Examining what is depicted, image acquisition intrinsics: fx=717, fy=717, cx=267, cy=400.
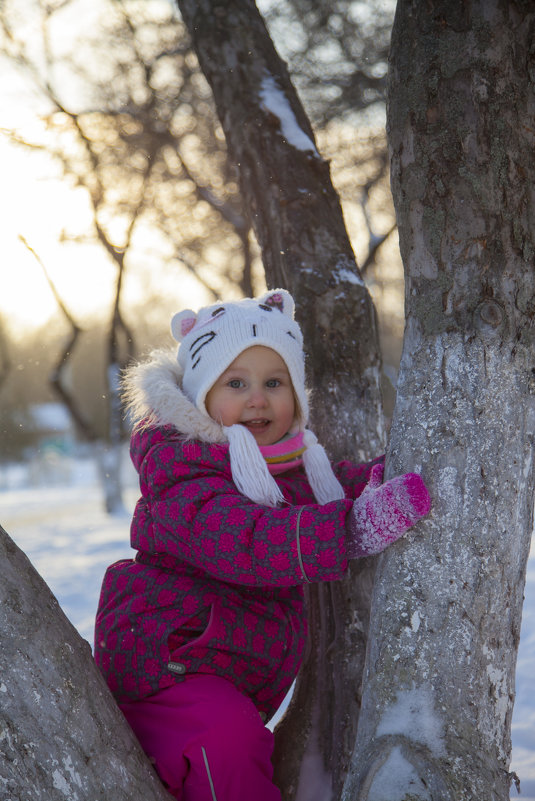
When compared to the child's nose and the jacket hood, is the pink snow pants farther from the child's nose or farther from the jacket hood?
the child's nose

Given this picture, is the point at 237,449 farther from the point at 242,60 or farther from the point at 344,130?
the point at 344,130

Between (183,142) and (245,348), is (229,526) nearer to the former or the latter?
(245,348)

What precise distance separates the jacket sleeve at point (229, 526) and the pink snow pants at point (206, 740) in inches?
13.9

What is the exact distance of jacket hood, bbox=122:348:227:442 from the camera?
2.15 metres

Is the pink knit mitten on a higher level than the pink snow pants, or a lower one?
higher

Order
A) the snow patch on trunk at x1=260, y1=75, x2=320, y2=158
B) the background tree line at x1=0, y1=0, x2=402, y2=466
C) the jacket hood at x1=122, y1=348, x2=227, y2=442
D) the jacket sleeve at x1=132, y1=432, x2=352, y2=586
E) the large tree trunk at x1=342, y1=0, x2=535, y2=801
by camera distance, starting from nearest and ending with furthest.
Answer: the large tree trunk at x1=342, y1=0, x2=535, y2=801 < the jacket sleeve at x1=132, y1=432, x2=352, y2=586 < the jacket hood at x1=122, y1=348, x2=227, y2=442 < the snow patch on trunk at x1=260, y1=75, x2=320, y2=158 < the background tree line at x1=0, y1=0, x2=402, y2=466

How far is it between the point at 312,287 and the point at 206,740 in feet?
5.01

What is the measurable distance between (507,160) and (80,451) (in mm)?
26580

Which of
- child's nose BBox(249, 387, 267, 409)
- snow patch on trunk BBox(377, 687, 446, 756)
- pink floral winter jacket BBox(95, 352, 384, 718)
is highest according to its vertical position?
child's nose BBox(249, 387, 267, 409)

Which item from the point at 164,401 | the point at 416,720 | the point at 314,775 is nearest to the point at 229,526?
the point at 164,401

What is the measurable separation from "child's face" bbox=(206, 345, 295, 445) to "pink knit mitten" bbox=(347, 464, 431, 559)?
61cm

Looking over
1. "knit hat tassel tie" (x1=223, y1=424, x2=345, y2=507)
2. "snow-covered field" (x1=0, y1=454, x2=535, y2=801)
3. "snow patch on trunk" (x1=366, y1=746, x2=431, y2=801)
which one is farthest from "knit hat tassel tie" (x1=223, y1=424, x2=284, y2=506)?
"snow-covered field" (x1=0, y1=454, x2=535, y2=801)

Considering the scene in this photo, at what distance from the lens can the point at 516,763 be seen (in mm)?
2879

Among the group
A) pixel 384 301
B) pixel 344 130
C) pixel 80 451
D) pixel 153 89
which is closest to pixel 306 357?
pixel 344 130
